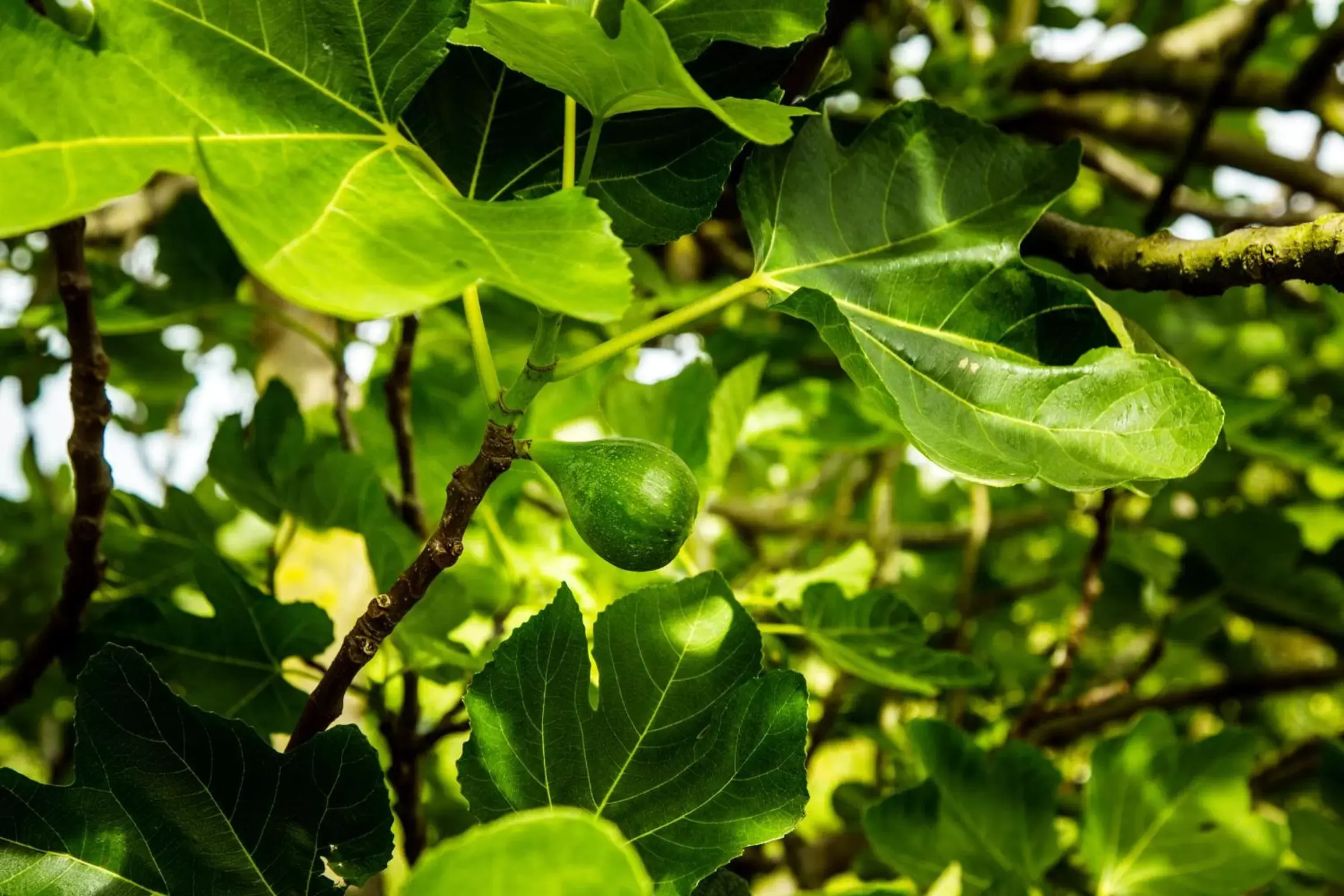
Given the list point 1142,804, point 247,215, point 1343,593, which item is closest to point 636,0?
point 247,215

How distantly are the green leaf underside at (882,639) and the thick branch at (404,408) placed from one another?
430 mm

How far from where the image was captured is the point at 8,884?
0.61m

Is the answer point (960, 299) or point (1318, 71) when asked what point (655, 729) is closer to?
point (960, 299)

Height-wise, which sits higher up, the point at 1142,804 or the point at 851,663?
the point at 851,663

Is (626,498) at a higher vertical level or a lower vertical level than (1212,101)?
higher

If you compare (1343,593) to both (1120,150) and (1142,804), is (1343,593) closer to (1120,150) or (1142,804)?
(1142,804)

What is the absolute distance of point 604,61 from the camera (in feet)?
1.87

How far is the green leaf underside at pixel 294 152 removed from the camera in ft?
1.54

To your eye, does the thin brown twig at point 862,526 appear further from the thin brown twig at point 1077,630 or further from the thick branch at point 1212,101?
the thick branch at point 1212,101

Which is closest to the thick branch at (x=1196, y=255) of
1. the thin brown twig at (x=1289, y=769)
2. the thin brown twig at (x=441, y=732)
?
the thin brown twig at (x=441, y=732)

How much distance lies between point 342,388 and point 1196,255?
2.91ft

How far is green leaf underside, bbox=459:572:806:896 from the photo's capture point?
67 cm

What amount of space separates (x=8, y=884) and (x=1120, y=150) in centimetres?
288

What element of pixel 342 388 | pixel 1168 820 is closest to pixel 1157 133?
pixel 1168 820
